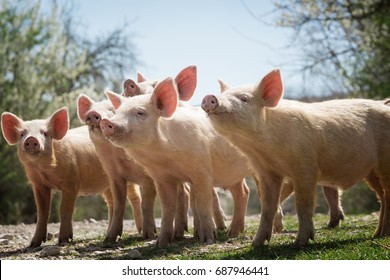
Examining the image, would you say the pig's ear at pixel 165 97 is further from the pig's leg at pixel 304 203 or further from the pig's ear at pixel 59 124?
the pig's ear at pixel 59 124

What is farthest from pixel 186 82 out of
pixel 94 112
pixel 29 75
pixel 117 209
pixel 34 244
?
pixel 29 75

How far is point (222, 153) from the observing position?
8258 mm

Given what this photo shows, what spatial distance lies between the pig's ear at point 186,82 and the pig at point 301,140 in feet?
4.79

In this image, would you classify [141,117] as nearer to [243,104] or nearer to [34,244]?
[243,104]

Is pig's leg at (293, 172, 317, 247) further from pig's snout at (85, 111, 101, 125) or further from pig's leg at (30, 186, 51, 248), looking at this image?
pig's leg at (30, 186, 51, 248)

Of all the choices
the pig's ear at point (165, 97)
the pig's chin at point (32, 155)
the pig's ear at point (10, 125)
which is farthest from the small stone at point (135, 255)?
the pig's ear at point (10, 125)

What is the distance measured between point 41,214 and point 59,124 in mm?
1181

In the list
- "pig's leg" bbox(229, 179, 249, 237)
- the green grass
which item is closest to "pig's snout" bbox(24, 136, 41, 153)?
the green grass

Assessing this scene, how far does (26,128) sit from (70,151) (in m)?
0.76

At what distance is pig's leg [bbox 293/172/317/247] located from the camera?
21.8ft

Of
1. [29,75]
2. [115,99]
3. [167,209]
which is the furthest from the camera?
[29,75]

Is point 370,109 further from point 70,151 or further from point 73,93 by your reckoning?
point 73,93

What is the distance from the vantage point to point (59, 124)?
8758mm
